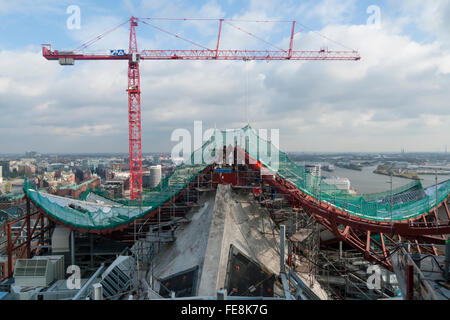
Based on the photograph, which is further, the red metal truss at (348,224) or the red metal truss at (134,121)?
the red metal truss at (134,121)

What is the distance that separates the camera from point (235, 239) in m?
12.1

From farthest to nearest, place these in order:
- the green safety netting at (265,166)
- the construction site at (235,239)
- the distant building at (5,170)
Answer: the distant building at (5,170)
the green safety netting at (265,166)
the construction site at (235,239)

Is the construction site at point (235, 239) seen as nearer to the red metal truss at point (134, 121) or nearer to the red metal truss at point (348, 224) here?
the red metal truss at point (348, 224)

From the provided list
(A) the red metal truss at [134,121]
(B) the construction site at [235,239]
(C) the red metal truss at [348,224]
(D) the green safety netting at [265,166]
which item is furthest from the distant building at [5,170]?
(C) the red metal truss at [348,224]

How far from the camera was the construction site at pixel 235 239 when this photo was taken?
10.9m

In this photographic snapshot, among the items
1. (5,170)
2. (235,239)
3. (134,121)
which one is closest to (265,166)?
(235,239)

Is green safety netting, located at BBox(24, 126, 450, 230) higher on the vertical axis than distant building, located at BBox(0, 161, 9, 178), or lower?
higher

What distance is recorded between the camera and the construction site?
10.9 m

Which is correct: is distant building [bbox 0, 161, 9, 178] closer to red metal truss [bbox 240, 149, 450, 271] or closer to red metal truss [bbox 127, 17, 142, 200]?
red metal truss [bbox 127, 17, 142, 200]

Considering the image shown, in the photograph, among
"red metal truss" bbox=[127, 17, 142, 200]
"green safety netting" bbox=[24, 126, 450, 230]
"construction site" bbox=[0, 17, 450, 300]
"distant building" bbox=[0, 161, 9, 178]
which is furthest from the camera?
"distant building" bbox=[0, 161, 9, 178]

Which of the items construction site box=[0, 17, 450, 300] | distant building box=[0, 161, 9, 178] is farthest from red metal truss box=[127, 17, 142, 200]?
distant building box=[0, 161, 9, 178]

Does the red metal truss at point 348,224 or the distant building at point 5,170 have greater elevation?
the red metal truss at point 348,224
